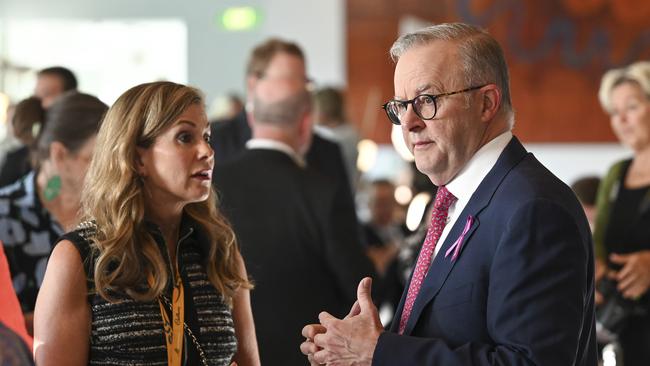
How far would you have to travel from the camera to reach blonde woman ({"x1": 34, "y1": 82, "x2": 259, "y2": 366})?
2529mm

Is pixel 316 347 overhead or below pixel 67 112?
below

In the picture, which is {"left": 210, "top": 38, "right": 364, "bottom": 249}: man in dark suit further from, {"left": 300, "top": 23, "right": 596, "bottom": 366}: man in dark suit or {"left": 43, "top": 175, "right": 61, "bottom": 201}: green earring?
{"left": 300, "top": 23, "right": 596, "bottom": 366}: man in dark suit

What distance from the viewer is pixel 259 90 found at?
435 cm

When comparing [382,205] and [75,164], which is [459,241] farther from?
[382,205]

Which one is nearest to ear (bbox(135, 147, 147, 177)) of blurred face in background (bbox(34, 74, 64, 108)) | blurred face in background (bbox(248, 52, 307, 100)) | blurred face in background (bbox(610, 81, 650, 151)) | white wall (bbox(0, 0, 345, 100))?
blurred face in background (bbox(248, 52, 307, 100))

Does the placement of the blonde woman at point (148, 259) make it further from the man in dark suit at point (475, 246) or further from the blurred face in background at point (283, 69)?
the blurred face in background at point (283, 69)

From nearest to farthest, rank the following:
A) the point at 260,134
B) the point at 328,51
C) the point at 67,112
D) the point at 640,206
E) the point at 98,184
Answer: the point at 98,184 → the point at 67,112 → the point at 260,134 → the point at 640,206 → the point at 328,51

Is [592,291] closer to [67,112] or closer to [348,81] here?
[67,112]

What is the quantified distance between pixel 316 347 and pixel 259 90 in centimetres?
205

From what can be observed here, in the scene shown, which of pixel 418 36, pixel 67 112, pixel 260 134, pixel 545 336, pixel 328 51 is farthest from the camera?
pixel 328 51

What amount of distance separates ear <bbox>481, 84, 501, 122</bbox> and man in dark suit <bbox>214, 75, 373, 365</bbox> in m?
1.58

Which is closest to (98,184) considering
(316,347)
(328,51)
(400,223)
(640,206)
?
(316,347)

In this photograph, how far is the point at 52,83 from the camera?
468 cm

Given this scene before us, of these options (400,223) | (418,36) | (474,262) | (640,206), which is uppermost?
(418,36)
